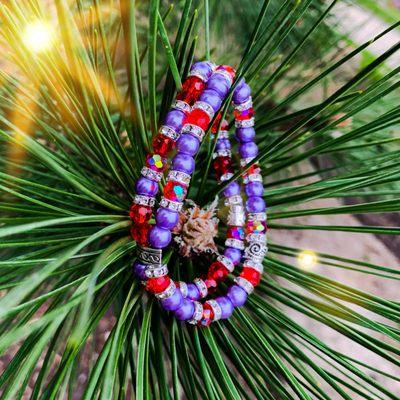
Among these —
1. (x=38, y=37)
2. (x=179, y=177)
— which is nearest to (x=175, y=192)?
(x=179, y=177)

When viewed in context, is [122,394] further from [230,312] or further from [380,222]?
[380,222]

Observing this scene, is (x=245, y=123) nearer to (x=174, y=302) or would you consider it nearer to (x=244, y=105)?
(x=244, y=105)

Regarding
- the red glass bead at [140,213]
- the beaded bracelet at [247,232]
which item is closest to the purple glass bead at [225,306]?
the beaded bracelet at [247,232]

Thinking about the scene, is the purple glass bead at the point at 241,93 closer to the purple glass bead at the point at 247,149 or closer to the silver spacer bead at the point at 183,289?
the purple glass bead at the point at 247,149

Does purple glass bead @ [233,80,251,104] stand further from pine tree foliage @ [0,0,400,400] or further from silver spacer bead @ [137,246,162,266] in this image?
silver spacer bead @ [137,246,162,266]

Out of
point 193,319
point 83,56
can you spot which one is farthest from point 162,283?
point 83,56
